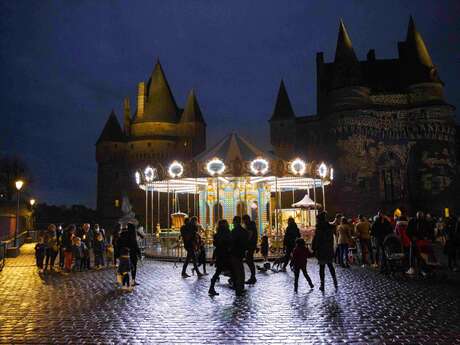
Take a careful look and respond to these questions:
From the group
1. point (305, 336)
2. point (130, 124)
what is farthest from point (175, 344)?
point (130, 124)

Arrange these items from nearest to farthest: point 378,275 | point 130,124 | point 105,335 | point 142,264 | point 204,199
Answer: point 105,335
point 378,275
point 142,264
point 204,199
point 130,124

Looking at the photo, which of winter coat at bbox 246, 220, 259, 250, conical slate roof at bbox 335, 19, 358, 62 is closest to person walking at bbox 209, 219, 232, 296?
winter coat at bbox 246, 220, 259, 250

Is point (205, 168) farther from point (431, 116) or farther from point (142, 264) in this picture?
point (431, 116)

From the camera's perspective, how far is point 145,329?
555 cm

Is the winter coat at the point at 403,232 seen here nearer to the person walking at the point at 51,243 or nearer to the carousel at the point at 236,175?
the carousel at the point at 236,175

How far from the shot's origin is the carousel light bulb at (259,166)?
1467 centimetres

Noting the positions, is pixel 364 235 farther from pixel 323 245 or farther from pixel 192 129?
pixel 192 129

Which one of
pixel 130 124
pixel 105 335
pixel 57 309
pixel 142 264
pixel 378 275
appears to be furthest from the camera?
pixel 130 124

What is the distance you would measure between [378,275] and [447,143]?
3468 centimetres

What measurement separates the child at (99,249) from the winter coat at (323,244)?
25.1 feet

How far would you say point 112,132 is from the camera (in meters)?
54.3

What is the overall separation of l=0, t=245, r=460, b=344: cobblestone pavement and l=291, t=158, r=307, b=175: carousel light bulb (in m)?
5.89

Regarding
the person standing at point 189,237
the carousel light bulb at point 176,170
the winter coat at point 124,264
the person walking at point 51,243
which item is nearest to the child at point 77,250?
the person walking at point 51,243

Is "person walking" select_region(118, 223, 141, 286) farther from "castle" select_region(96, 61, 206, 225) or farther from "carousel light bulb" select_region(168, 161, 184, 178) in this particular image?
"castle" select_region(96, 61, 206, 225)
